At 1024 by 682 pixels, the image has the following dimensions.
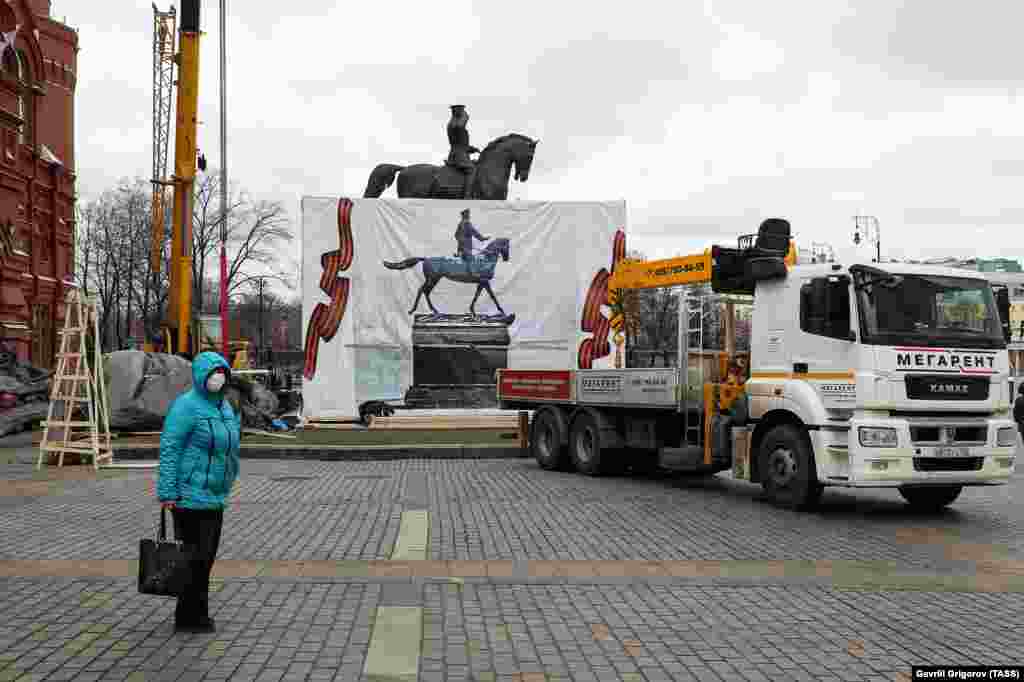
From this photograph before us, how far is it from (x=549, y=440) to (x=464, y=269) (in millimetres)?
12252

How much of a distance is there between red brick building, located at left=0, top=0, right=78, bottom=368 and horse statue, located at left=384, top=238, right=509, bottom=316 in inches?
463

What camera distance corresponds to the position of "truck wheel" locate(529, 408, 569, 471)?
54.4 feet

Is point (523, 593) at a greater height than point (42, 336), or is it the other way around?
point (42, 336)

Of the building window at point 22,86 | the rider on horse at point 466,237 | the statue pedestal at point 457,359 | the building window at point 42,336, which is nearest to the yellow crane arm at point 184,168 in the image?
the statue pedestal at point 457,359

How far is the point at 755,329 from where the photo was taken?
41.6 feet

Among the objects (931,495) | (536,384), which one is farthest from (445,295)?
(931,495)

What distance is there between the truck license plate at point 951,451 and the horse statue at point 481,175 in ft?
64.2

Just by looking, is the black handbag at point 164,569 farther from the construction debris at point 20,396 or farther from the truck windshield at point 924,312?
the construction debris at point 20,396

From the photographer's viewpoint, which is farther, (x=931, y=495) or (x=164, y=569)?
(x=931, y=495)

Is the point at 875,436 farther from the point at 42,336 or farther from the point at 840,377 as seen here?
the point at 42,336

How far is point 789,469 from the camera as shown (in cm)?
1180

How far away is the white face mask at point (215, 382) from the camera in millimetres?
6258

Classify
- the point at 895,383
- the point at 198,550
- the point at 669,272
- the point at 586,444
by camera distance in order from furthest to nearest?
the point at 586,444, the point at 669,272, the point at 895,383, the point at 198,550

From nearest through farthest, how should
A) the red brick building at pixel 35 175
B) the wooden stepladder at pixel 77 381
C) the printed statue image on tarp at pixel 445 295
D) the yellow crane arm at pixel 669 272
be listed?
the yellow crane arm at pixel 669 272 < the wooden stepladder at pixel 77 381 < the printed statue image on tarp at pixel 445 295 < the red brick building at pixel 35 175
